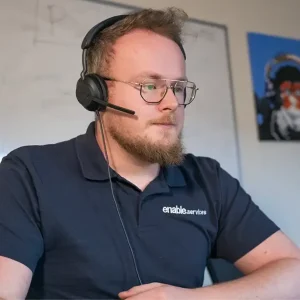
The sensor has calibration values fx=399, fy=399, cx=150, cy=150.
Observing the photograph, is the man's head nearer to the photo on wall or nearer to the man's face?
the man's face

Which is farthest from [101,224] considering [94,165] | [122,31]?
[122,31]

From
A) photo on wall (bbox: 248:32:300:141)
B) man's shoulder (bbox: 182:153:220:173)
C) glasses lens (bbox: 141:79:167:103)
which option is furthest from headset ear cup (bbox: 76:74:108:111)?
photo on wall (bbox: 248:32:300:141)

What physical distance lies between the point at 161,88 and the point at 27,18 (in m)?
0.80

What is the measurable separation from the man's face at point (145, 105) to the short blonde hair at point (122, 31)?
2 centimetres

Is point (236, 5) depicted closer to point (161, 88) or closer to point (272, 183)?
point (272, 183)

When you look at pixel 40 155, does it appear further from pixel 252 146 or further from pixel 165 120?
pixel 252 146

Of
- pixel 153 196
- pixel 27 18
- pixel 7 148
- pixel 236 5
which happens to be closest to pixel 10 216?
pixel 153 196

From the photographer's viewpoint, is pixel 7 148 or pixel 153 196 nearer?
pixel 153 196

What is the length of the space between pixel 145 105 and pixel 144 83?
59mm

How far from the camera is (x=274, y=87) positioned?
1993 mm

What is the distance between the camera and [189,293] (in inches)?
33.1

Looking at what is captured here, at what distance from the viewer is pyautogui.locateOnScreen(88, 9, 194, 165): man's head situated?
40.6 inches

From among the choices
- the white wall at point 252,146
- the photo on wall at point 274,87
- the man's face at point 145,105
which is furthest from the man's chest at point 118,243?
the photo on wall at point 274,87

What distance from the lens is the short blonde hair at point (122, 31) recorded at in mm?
1100
